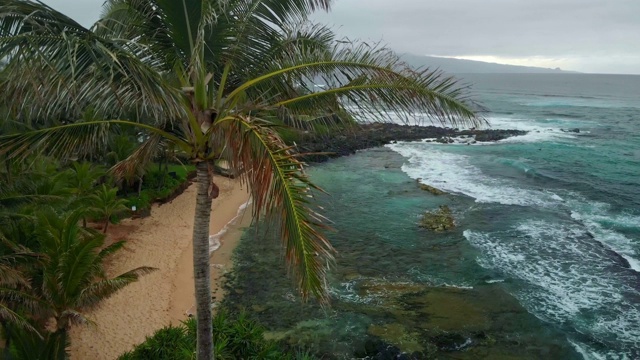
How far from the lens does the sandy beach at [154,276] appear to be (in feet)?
40.4

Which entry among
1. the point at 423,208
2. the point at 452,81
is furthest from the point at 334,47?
the point at 423,208

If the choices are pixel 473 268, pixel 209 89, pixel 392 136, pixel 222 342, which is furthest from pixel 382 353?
pixel 392 136

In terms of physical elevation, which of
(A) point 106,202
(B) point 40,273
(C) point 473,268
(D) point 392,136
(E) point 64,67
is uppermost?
(E) point 64,67

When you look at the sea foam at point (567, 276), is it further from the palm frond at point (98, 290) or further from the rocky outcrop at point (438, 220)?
the palm frond at point (98, 290)

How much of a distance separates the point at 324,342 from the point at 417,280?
4.77 meters

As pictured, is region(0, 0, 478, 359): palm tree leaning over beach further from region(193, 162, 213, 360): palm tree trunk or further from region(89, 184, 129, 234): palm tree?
region(89, 184, 129, 234): palm tree

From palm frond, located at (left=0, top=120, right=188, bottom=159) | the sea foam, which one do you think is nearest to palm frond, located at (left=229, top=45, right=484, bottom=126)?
palm frond, located at (left=0, top=120, right=188, bottom=159)

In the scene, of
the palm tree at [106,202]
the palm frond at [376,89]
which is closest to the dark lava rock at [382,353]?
the palm frond at [376,89]

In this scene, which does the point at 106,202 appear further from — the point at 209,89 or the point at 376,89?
the point at 376,89

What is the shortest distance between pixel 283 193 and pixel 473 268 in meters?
14.3

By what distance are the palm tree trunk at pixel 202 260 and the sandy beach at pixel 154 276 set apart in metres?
4.28

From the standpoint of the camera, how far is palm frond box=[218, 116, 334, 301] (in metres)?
4.57

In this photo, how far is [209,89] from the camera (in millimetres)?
5781

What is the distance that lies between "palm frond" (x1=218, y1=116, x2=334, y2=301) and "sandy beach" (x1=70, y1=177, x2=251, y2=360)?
Result: 6479mm
